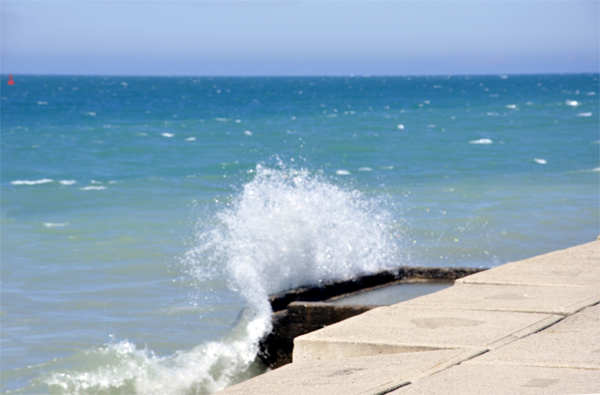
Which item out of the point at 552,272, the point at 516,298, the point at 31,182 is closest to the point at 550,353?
the point at 516,298

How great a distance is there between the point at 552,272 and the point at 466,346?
175 cm

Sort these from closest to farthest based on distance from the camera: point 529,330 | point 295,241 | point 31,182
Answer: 1. point 529,330
2. point 295,241
3. point 31,182

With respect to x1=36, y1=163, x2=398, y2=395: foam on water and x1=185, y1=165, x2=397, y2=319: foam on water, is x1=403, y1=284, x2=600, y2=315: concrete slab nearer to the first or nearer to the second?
x1=36, y1=163, x2=398, y2=395: foam on water

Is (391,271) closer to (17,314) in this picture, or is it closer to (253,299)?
(253,299)

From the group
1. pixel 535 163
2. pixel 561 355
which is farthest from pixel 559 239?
pixel 535 163

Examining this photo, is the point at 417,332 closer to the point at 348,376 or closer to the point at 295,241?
the point at 348,376

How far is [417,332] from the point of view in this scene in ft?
10.8

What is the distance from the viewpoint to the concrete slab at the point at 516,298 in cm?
364

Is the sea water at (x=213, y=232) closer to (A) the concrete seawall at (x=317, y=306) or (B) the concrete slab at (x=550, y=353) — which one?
(A) the concrete seawall at (x=317, y=306)

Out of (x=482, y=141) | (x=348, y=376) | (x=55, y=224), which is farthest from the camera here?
(x=482, y=141)

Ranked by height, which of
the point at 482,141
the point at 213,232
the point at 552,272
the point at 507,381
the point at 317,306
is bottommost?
the point at 213,232

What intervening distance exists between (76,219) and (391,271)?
773cm

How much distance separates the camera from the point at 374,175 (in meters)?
18.0

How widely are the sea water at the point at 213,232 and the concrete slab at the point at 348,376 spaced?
2055mm
